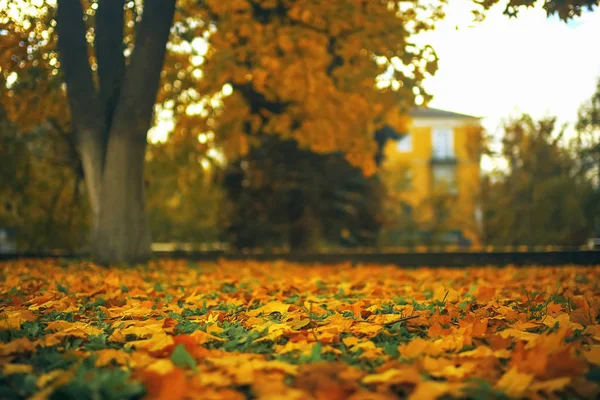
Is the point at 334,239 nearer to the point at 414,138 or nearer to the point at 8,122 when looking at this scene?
the point at 8,122

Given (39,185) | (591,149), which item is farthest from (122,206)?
(591,149)

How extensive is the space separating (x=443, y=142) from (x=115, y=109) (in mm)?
46308

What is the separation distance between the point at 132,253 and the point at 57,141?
624 centimetres

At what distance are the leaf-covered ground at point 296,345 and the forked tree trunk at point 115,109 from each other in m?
3.57

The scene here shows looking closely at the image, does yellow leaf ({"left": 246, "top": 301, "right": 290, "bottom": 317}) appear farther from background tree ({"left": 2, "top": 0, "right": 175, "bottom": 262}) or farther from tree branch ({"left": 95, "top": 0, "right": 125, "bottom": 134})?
tree branch ({"left": 95, "top": 0, "right": 125, "bottom": 134})

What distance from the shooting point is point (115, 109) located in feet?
30.7

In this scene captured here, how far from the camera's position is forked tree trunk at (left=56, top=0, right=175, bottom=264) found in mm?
8930

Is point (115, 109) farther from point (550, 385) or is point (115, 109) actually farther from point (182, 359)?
point (550, 385)

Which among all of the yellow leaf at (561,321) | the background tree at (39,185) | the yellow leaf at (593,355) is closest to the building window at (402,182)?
the background tree at (39,185)

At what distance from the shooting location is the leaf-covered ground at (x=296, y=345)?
2.59 m

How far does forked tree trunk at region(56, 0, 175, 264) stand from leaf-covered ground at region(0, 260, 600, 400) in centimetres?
357

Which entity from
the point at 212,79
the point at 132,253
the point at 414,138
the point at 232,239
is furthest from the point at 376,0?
the point at 414,138

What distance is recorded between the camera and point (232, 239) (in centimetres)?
2191

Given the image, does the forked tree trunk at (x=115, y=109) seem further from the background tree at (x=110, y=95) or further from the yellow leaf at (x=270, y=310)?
the yellow leaf at (x=270, y=310)
